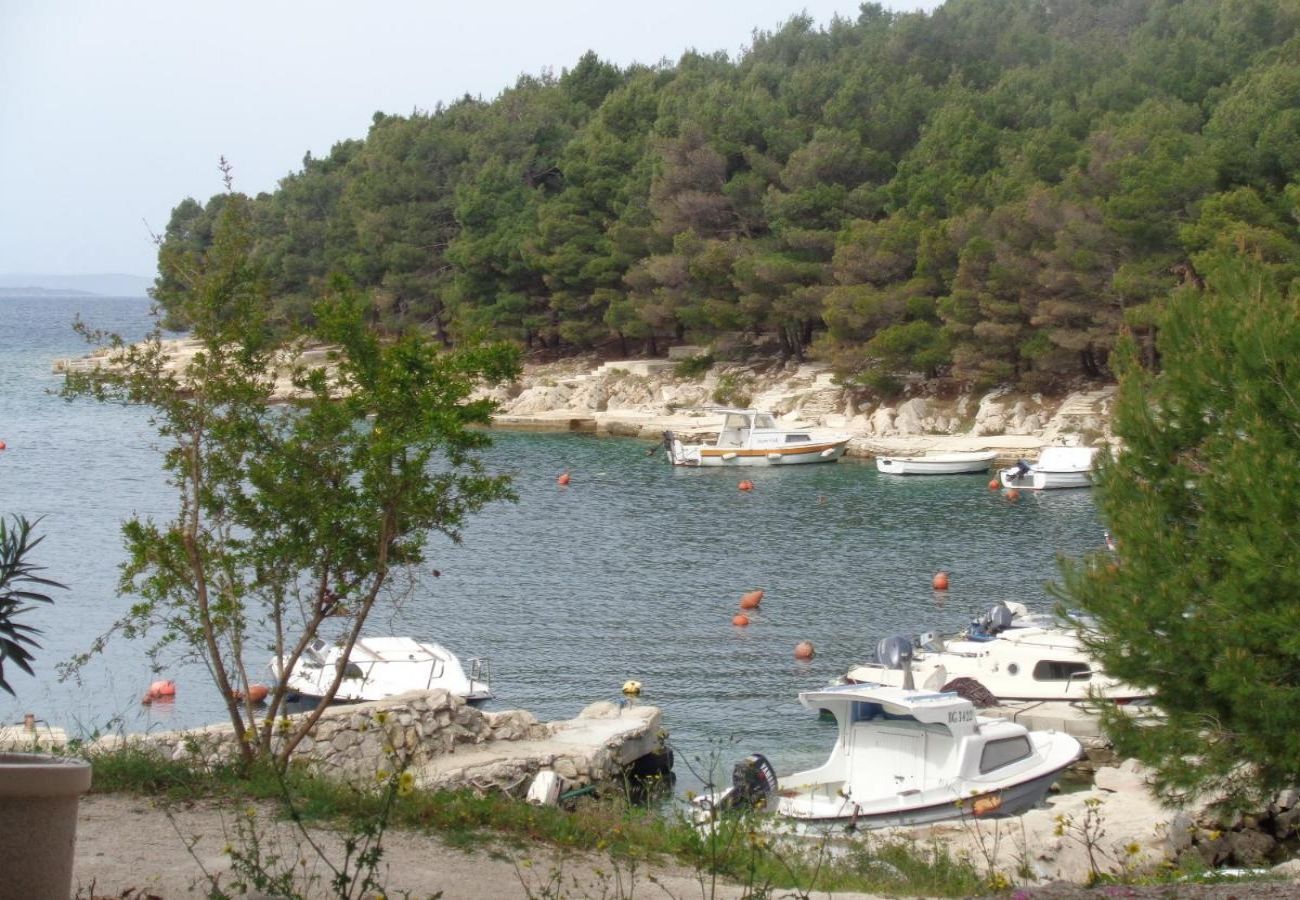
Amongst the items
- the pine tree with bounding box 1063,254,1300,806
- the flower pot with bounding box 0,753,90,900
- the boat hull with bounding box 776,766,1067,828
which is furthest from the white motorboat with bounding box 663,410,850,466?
the flower pot with bounding box 0,753,90,900

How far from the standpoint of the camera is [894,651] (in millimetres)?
23156

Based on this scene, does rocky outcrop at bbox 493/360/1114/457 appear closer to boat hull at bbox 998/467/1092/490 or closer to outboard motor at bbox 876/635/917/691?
boat hull at bbox 998/467/1092/490

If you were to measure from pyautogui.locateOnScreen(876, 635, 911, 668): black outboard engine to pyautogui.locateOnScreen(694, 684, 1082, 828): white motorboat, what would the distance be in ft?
14.0

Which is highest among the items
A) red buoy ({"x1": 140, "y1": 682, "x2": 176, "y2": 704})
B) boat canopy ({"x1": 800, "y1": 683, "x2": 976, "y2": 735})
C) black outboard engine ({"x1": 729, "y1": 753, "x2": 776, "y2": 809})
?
boat canopy ({"x1": 800, "y1": 683, "x2": 976, "y2": 735})

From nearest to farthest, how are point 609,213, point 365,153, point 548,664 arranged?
point 548,664, point 609,213, point 365,153

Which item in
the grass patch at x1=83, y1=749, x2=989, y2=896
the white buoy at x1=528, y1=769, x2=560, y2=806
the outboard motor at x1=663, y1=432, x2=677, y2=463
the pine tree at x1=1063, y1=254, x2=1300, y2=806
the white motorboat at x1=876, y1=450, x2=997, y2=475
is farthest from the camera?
the outboard motor at x1=663, y1=432, x2=677, y2=463

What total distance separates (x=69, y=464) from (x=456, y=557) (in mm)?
25245

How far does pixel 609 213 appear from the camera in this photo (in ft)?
254

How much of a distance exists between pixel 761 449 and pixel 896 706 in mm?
36647

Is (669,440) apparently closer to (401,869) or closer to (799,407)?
(799,407)

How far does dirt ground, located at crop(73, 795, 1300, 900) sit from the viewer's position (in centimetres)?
777

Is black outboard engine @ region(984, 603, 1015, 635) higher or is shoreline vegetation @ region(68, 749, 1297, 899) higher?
shoreline vegetation @ region(68, 749, 1297, 899)

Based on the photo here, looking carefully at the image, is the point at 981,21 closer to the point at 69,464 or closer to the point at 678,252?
the point at 678,252

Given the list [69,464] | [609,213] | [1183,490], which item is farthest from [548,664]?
[609,213]
